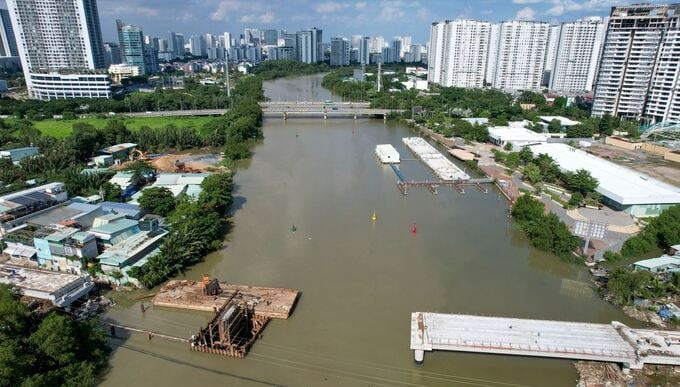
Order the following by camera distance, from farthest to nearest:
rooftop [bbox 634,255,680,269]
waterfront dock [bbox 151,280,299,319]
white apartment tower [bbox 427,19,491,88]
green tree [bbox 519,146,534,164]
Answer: white apartment tower [bbox 427,19,491,88] → green tree [bbox 519,146,534,164] → rooftop [bbox 634,255,680,269] → waterfront dock [bbox 151,280,299,319]

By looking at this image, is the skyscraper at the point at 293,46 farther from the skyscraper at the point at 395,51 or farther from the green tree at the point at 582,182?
the green tree at the point at 582,182

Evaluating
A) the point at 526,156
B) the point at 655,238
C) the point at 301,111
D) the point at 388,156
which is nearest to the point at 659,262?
the point at 655,238

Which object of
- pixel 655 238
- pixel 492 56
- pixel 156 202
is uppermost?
pixel 492 56

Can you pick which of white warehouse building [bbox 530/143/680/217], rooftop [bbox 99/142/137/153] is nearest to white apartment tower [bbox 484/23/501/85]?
white warehouse building [bbox 530/143/680/217]

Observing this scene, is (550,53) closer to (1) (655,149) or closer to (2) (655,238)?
(1) (655,149)

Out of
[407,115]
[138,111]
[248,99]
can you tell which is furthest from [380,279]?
[138,111]

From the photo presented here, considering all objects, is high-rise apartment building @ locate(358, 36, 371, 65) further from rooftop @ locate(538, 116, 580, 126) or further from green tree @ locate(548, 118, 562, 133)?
green tree @ locate(548, 118, 562, 133)
